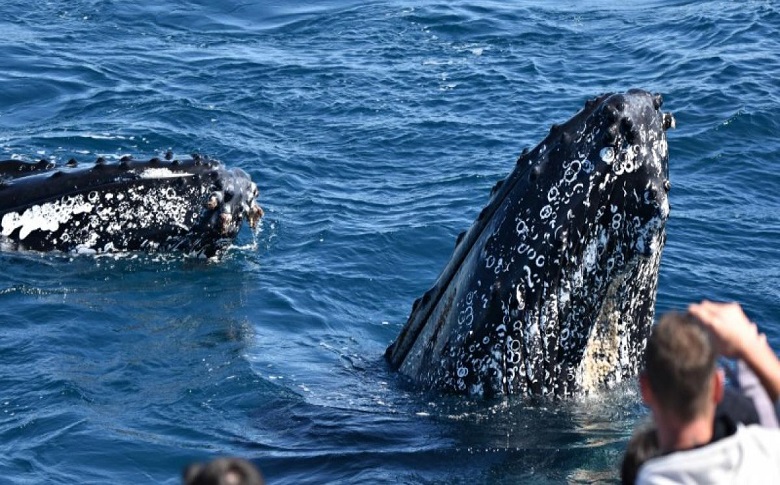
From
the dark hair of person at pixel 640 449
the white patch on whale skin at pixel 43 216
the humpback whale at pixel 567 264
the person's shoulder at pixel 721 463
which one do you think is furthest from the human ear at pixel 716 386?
the white patch on whale skin at pixel 43 216

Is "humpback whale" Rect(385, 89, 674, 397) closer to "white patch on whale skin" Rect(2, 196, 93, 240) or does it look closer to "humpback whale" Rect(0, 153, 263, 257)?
"humpback whale" Rect(0, 153, 263, 257)

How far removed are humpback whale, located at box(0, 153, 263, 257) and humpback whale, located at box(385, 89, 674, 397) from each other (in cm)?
479

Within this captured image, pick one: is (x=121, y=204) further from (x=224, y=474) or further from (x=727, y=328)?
(x=224, y=474)

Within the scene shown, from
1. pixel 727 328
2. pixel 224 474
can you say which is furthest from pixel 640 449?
pixel 224 474

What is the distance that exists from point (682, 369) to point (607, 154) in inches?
153

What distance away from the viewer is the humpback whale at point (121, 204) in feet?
39.6

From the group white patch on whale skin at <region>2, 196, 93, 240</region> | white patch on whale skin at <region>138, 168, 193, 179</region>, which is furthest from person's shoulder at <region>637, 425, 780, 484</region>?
white patch on whale skin at <region>2, 196, 93, 240</region>

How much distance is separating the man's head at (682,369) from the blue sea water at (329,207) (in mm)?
3442

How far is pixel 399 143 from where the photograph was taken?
59.9 ft

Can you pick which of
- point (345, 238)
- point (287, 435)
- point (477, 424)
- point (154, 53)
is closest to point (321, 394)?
point (287, 435)

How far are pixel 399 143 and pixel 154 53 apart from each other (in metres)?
6.72

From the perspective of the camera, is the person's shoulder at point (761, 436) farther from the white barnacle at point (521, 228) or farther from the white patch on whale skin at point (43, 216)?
the white patch on whale skin at point (43, 216)

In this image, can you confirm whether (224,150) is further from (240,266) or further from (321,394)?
(321,394)

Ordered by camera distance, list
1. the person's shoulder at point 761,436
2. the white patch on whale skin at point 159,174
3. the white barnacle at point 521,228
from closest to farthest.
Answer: the person's shoulder at point 761,436
the white barnacle at point 521,228
the white patch on whale skin at point 159,174
